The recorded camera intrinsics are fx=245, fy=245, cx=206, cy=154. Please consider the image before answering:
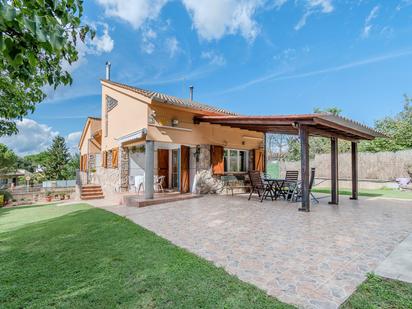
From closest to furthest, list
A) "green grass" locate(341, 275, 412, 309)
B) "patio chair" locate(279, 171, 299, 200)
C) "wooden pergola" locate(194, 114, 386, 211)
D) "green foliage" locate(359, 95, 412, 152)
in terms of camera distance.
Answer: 1. "green grass" locate(341, 275, 412, 309)
2. "wooden pergola" locate(194, 114, 386, 211)
3. "patio chair" locate(279, 171, 299, 200)
4. "green foliage" locate(359, 95, 412, 152)

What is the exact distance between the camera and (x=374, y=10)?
15.8 meters

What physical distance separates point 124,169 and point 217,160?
5399 mm

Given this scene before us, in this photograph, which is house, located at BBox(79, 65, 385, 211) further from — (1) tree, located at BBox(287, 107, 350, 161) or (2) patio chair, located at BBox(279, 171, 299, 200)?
(1) tree, located at BBox(287, 107, 350, 161)

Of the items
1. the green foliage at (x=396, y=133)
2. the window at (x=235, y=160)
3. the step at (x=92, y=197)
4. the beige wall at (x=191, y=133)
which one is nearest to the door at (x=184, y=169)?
the beige wall at (x=191, y=133)

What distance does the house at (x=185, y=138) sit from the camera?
32.1ft

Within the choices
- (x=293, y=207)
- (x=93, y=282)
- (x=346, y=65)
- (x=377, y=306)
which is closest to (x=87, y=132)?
(x=293, y=207)

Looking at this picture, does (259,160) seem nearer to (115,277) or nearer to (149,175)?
(149,175)

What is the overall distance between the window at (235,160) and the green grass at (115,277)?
9375mm

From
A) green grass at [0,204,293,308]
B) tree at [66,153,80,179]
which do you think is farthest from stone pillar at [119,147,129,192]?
tree at [66,153,80,179]

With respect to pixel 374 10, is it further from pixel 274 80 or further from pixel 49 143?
pixel 49 143

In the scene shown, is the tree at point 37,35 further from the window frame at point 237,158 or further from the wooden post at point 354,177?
the wooden post at point 354,177

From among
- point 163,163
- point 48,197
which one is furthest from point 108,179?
point 48,197

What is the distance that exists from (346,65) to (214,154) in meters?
20.1

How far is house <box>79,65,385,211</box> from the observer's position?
9.77m
